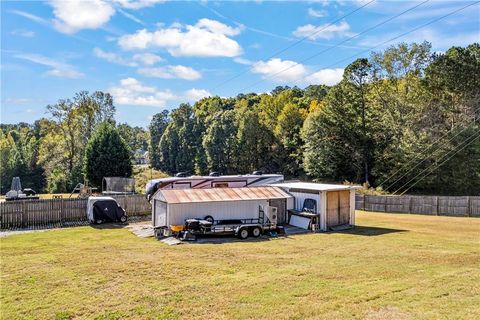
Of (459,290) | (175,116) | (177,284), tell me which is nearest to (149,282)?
(177,284)

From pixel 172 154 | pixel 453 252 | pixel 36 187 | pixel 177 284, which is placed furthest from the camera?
pixel 172 154

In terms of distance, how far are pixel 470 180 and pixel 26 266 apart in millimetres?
42546

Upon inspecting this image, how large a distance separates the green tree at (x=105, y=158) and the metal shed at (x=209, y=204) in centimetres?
2756

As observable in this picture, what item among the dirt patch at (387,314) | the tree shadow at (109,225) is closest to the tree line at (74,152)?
the tree shadow at (109,225)

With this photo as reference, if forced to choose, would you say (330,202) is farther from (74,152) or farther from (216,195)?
(74,152)

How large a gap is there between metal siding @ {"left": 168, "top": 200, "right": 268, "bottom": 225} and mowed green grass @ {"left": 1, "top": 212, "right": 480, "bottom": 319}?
236 cm

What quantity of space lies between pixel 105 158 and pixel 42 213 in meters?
23.5

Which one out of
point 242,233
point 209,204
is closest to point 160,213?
point 209,204

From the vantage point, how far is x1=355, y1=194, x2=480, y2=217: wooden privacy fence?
2942 centimetres

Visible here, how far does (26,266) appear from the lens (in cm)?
1329

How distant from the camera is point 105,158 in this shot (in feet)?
157

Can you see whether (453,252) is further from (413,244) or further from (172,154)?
(172,154)

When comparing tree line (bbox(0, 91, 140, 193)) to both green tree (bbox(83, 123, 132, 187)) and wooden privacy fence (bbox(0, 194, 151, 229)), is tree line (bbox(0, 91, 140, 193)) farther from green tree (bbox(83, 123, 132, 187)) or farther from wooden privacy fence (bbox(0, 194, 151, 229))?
wooden privacy fence (bbox(0, 194, 151, 229))

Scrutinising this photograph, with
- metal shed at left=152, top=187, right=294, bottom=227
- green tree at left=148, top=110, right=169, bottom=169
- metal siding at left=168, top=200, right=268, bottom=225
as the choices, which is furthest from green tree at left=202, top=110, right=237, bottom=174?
metal siding at left=168, top=200, right=268, bottom=225
